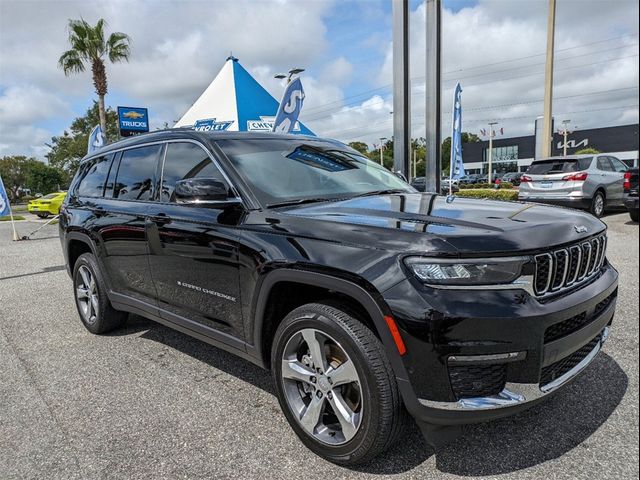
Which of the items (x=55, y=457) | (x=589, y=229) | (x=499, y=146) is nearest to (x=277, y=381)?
(x=55, y=457)

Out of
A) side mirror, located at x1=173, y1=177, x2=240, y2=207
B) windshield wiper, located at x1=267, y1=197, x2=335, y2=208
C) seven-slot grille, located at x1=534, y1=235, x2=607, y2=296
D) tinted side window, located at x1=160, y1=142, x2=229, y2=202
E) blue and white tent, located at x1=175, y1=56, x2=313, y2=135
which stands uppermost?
blue and white tent, located at x1=175, y1=56, x2=313, y2=135

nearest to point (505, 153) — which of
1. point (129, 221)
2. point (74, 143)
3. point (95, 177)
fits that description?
point (74, 143)

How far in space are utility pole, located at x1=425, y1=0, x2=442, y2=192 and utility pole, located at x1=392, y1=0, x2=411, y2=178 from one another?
22.5 inches

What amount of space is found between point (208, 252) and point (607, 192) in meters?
12.3

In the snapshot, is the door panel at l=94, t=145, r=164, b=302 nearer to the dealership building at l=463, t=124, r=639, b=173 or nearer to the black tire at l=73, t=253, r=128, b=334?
the black tire at l=73, t=253, r=128, b=334

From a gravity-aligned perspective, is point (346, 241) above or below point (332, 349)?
above

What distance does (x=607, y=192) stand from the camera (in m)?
12.3

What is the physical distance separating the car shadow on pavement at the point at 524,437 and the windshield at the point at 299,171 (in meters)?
1.42

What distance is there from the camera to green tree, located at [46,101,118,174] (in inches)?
2330

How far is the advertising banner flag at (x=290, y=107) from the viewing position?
12.5 metres

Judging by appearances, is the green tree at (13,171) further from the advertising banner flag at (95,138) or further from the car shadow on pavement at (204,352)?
the car shadow on pavement at (204,352)

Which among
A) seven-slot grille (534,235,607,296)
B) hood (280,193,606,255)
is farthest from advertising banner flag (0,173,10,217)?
seven-slot grille (534,235,607,296)

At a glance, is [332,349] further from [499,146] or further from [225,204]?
[499,146]

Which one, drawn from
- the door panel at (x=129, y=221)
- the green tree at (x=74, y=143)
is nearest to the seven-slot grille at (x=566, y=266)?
the door panel at (x=129, y=221)
